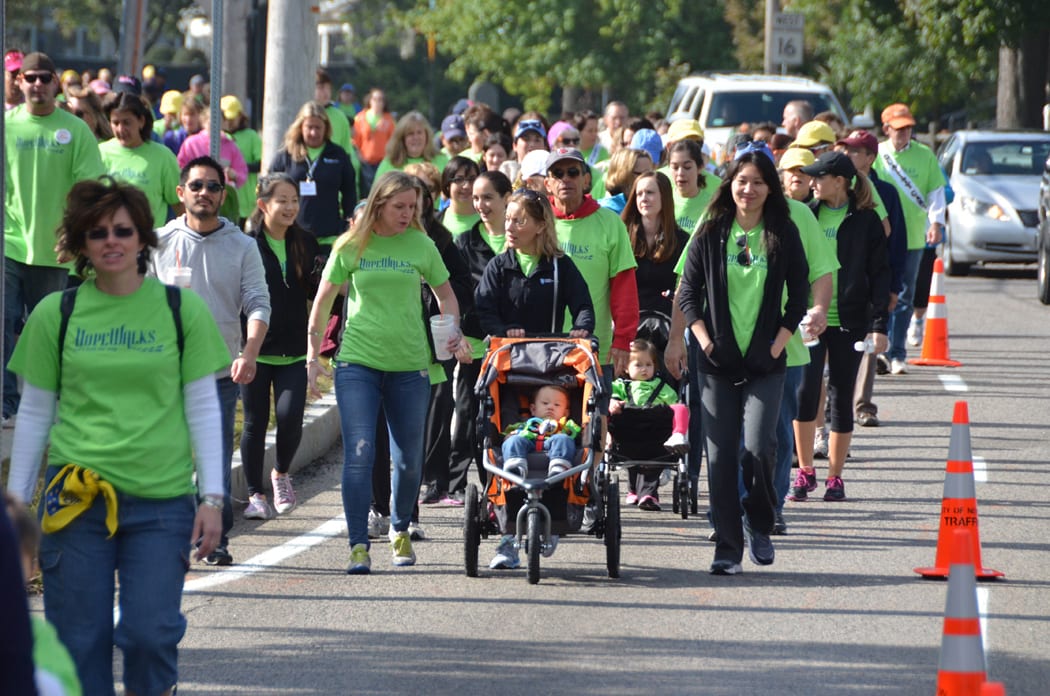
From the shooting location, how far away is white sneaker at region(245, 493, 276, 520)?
32.2 feet

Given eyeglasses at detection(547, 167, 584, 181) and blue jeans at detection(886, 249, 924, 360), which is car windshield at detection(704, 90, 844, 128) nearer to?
blue jeans at detection(886, 249, 924, 360)

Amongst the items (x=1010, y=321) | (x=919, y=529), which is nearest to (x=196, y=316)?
(x=919, y=529)

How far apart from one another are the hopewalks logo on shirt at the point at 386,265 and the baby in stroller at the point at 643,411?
5.89ft

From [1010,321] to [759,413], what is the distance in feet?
39.7

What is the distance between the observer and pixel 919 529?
32.4 ft

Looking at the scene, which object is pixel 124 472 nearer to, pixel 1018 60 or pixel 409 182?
pixel 409 182

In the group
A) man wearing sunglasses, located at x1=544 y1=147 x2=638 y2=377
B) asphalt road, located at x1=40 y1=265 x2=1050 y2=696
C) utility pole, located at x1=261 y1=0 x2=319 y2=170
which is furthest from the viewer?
utility pole, located at x1=261 y1=0 x2=319 y2=170

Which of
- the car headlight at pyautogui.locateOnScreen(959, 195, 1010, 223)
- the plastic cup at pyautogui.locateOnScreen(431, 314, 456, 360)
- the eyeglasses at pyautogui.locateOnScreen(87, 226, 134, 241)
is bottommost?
the car headlight at pyautogui.locateOnScreen(959, 195, 1010, 223)

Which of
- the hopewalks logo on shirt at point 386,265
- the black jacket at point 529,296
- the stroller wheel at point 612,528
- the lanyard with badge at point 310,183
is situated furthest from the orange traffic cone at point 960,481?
the lanyard with badge at point 310,183

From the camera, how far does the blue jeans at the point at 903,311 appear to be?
48.5ft

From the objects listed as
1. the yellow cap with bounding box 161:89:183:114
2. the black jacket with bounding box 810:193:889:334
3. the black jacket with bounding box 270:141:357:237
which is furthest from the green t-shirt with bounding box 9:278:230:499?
the yellow cap with bounding box 161:89:183:114

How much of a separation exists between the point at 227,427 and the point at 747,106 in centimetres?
1790

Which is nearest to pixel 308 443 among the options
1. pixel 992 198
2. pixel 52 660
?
pixel 52 660

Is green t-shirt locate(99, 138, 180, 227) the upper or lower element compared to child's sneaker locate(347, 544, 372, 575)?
upper
